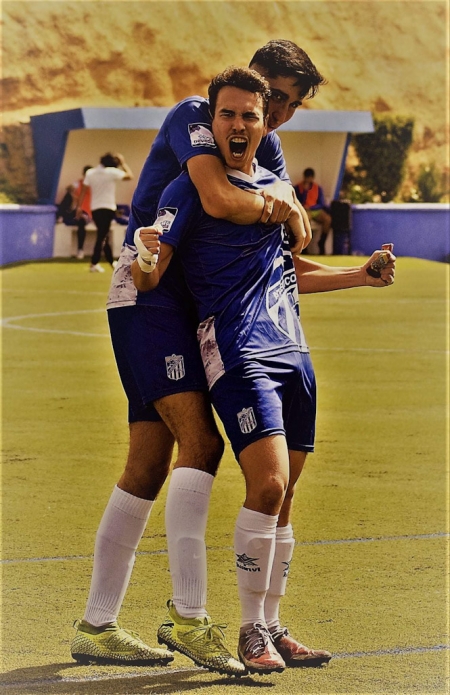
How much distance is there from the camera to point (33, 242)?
30250mm

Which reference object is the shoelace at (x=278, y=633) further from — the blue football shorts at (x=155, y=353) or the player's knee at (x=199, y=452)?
the blue football shorts at (x=155, y=353)

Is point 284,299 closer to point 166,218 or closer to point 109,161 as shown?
point 166,218

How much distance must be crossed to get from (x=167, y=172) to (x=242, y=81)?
1.49 feet

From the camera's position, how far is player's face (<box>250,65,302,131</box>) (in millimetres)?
4773

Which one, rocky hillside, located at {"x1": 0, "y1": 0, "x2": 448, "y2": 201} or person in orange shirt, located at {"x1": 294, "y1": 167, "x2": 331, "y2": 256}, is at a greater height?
rocky hillside, located at {"x1": 0, "y1": 0, "x2": 448, "y2": 201}

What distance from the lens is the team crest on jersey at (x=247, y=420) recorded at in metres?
4.39

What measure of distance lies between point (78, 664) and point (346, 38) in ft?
229

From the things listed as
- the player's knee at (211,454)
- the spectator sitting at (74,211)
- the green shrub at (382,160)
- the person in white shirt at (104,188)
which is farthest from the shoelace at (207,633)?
the green shrub at (382,160)

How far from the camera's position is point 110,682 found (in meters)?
4.41

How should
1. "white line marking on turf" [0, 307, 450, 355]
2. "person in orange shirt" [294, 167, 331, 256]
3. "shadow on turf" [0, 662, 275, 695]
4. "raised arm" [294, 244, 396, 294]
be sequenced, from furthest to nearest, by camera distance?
"person in orange shirt" [294, 167, 331, 256]
"white line marking on turf" [0, 307, 450, 355]
"raised arm" [294, 244, 396, 294]
"shadow on turf" [0, 662, 275, 695]

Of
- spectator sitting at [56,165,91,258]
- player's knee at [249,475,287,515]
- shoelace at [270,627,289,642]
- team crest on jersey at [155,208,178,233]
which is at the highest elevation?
team crest on jersey at [155,208,178,233]

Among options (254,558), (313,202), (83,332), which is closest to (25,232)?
(313,202)

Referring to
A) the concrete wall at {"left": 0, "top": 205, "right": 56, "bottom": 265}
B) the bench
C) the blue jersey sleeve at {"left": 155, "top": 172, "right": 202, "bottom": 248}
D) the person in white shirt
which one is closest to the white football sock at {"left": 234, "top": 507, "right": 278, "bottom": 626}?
the blue jersey sleeve at {"left": 155, "top": 172, "right": 202, "bottom": 248}

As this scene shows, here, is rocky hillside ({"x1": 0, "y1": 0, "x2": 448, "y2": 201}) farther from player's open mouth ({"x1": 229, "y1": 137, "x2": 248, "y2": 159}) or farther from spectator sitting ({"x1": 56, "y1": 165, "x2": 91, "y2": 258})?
player's open mouth ({"x1": 229, "y1": 137, "x2": 248, "y2": 159})
